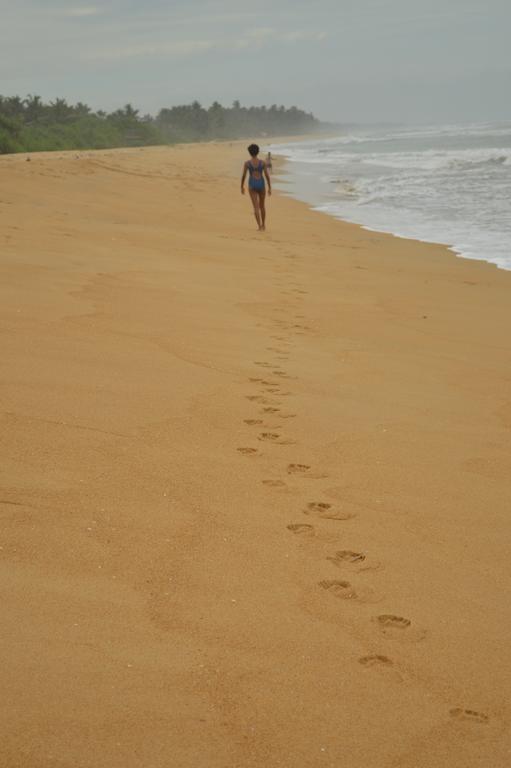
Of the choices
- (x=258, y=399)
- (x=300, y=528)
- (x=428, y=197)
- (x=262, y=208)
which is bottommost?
(x=300, y=528)

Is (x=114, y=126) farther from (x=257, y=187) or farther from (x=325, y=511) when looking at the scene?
(x=325, y=511)

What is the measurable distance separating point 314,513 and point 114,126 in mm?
57026

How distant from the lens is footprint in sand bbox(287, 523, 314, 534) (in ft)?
9.75

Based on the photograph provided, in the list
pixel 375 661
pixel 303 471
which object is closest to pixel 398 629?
pixel 375 661

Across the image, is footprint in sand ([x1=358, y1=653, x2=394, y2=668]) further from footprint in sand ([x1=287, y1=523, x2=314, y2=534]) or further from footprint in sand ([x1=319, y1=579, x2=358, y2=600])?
footprint in sand ([x1=287, y1=523, x2=314, y2=534])

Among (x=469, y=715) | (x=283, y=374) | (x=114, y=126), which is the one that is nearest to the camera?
(x=469, y=715)

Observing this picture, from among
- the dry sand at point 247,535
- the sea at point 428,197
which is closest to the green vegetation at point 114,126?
the sea at point 428,197

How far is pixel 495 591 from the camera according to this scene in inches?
105

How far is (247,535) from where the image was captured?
2898mm

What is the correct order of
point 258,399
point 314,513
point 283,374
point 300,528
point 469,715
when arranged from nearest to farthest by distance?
point 469,715 < point 300,528 < point 314,513 < point 258,399 < point 283,374

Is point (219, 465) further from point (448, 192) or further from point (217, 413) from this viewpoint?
point (448, 192)

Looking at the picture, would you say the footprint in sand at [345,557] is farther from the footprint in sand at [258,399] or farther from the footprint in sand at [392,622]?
the footprint in sand at [258,399]

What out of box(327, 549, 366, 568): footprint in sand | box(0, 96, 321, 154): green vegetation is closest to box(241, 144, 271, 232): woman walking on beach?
box(327, 549, 366, 568): footprint in sand

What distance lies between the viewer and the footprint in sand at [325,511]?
10.2ft
